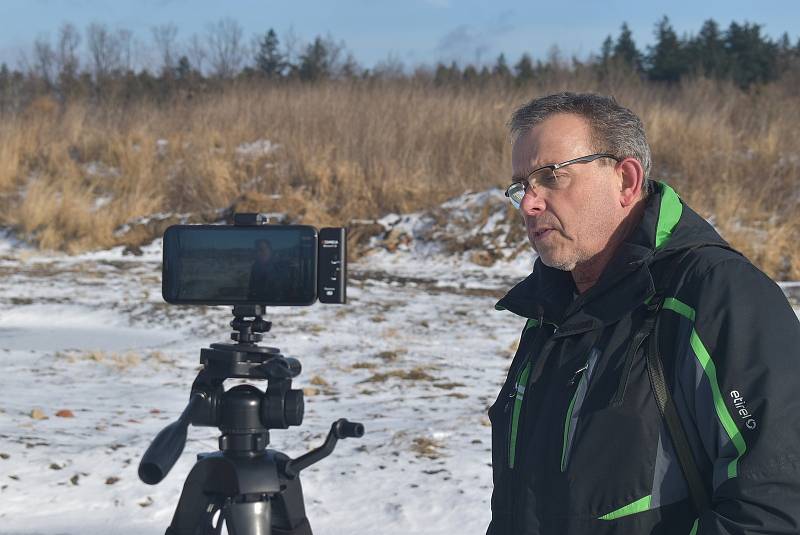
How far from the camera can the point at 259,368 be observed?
2070 mm

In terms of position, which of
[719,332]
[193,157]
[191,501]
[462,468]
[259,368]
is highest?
[193,157]

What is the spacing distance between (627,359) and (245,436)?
3.16ft

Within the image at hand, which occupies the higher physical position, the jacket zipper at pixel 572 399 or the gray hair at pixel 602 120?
the gray hair at pixel 602 120

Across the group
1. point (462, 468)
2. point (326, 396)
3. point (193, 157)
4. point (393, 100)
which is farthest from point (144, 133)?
point (462, 468)

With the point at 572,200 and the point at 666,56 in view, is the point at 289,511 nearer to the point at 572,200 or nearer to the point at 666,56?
the point at 572,200

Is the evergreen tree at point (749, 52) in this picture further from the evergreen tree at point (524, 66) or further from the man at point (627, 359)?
the man at point (627, 359)

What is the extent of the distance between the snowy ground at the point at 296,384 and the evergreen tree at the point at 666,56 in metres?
25.9

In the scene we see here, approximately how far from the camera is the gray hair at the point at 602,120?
5.59 feet

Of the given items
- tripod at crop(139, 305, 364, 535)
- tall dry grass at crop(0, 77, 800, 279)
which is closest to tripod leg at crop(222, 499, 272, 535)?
tripod at crop(139, 305, 364, 535)

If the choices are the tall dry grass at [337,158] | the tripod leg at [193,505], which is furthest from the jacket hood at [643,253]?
the tall dry grass at [337,158]

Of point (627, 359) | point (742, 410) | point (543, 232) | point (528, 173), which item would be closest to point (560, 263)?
point (543, 232)

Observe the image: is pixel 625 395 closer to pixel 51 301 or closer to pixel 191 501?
pixel 191 501

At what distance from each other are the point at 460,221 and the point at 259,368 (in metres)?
8.34

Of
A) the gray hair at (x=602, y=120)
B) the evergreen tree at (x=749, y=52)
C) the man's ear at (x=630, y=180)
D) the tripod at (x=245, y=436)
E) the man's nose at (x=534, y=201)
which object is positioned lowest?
the tripod at (x=245, y=436)
